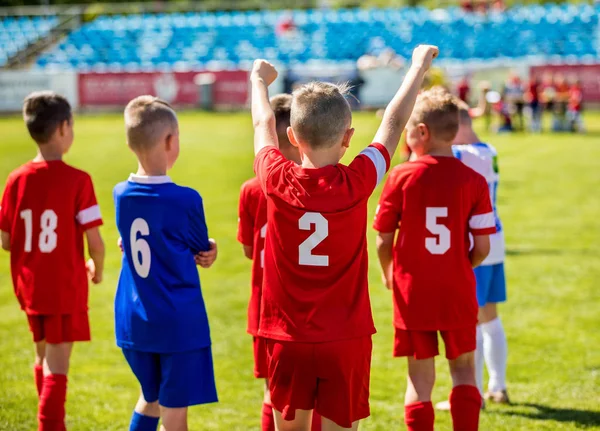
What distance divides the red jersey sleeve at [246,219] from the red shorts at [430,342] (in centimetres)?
99

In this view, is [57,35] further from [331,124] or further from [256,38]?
[331,124]

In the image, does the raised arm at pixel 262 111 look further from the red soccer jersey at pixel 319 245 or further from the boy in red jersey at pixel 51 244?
the boy in red jersey at pixel 51 244

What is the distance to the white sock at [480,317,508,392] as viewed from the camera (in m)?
6.04

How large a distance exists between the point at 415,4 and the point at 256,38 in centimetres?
2029

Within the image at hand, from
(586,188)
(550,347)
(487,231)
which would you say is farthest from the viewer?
(586,188)

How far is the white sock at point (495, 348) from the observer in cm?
604

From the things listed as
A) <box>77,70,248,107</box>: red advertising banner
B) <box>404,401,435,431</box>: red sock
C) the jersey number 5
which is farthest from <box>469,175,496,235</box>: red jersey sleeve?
<box>77,70,248,107</box>: red advertising banner

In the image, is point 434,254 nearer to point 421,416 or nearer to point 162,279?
point 421,416

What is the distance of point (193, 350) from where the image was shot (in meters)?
4.21

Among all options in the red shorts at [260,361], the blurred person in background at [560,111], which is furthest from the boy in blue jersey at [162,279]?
the blurred person in background at [560,111]

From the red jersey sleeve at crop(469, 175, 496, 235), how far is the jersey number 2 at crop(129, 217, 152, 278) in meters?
1.77

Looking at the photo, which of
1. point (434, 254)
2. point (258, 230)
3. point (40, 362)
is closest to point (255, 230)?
point (258, 230)

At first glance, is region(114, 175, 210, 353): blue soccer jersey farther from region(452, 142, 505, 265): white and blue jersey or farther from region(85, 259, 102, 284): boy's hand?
region(452, 142, 505, 265): white and blue jersey

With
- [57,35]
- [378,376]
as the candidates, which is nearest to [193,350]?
[378,376]
